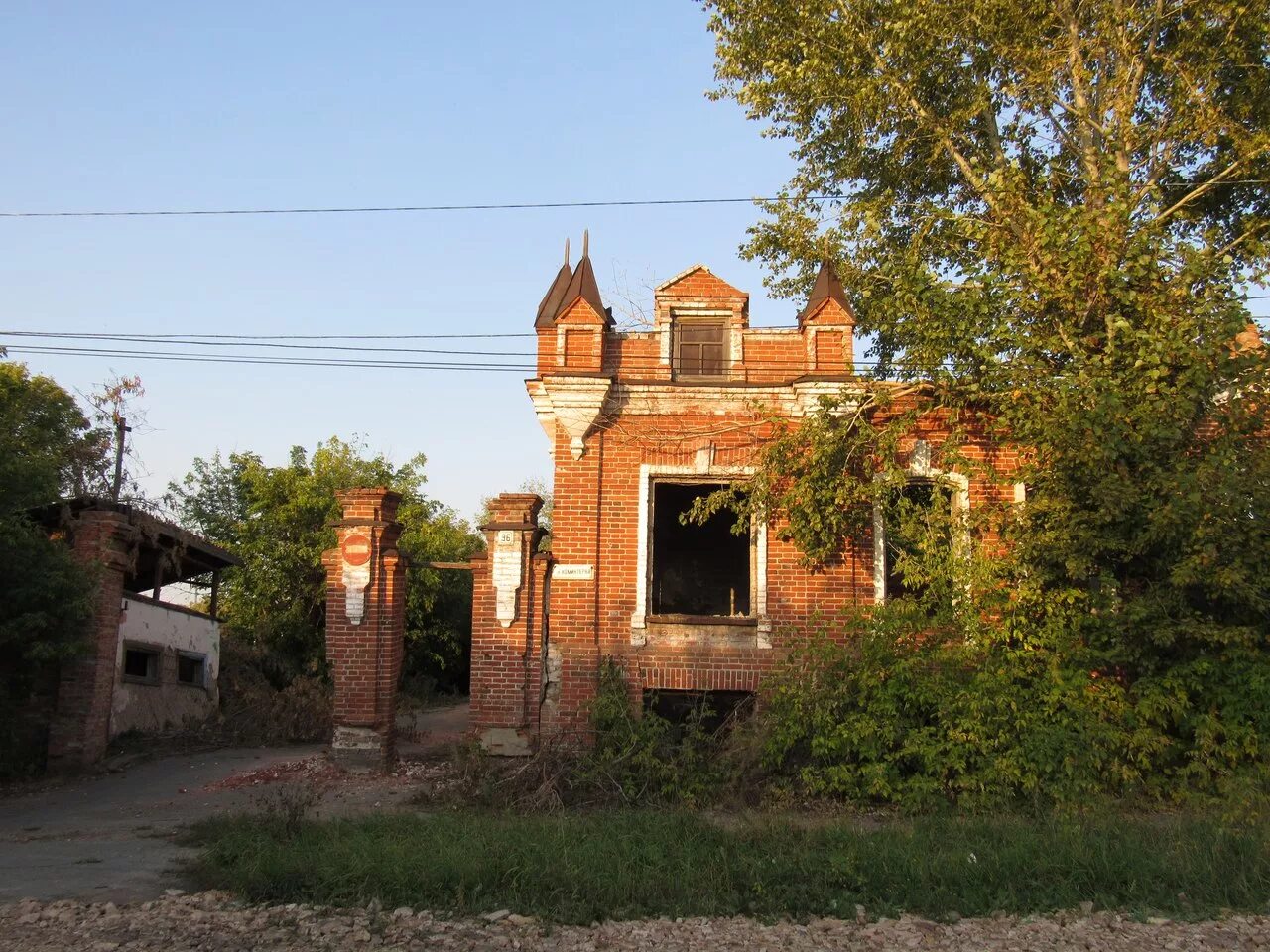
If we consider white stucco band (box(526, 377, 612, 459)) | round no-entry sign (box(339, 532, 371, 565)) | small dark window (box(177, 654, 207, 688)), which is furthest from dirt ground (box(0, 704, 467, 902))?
white stucco band (box(526, 377, 612, 459))

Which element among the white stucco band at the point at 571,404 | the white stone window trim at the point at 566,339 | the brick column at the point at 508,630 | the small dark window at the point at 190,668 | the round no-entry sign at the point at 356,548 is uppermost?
the white stone window trim at the point at 566,339

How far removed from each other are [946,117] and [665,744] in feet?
34.8

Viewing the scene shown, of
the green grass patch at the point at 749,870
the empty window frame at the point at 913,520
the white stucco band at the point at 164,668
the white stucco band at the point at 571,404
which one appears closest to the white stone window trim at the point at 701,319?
the white stucco band at the point at 571,404

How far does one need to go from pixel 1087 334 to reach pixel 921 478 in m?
2.60

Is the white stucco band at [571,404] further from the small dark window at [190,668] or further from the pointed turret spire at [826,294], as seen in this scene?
the small dark window at [190,668]

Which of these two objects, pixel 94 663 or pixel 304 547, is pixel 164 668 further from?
pixel 304 547

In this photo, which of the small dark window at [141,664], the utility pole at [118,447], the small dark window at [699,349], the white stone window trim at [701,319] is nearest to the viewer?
the white stone window trim at [701,319]

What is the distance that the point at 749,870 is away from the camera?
8.53 meters

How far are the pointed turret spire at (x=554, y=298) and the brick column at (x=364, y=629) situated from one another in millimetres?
3060

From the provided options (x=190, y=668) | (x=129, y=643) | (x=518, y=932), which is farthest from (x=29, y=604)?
(x=518, y=932)

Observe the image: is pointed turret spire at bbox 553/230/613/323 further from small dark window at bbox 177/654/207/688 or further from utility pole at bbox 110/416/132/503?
utility pole at bbox 110/416/132/503

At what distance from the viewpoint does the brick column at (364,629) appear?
535 inches

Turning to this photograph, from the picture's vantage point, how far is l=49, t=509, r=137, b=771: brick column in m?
15.3

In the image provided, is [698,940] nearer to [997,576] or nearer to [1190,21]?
[997,576]
